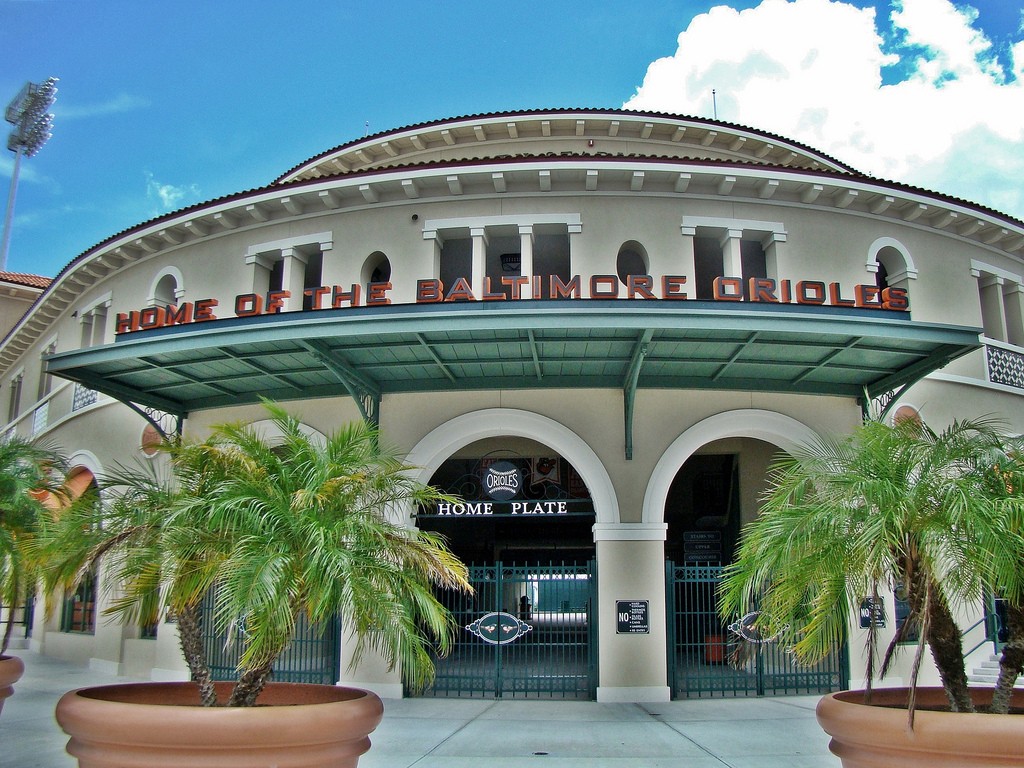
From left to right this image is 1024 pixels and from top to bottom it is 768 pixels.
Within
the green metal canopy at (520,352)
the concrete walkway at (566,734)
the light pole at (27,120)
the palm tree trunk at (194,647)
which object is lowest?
the concrete walkway at (566,734)

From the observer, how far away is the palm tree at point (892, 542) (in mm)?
6406

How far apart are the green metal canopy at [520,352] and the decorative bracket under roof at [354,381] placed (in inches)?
1.3

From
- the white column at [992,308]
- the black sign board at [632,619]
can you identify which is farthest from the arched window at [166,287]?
the white column at [992,308]

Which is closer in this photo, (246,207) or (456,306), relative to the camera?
(456,306)

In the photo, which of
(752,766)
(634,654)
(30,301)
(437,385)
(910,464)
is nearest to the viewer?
(910,464)

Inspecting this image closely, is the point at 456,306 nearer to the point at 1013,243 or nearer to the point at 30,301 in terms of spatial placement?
the point at 1013,243

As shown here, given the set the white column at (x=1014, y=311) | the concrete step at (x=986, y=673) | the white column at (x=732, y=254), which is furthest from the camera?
the white column at (x=1014, y=311)

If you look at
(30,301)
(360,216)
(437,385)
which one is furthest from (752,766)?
(30,301)

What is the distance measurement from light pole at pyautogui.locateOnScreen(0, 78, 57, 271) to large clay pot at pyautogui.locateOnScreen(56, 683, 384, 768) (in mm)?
53685

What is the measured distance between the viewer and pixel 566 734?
36.9 ft

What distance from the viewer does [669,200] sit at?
1585 cm

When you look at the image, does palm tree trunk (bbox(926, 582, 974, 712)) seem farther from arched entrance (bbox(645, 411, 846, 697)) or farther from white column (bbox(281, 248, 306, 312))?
white column (bbox(281, 248, 306, 312))

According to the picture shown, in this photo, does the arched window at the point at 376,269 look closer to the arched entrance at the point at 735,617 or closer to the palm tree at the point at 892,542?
the arched entrance at the point at 735,617

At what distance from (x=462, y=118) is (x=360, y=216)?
503cm
